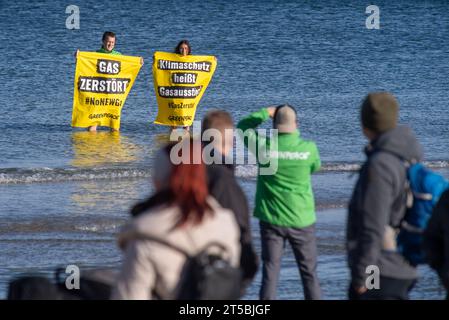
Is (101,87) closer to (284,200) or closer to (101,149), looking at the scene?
(101,149)

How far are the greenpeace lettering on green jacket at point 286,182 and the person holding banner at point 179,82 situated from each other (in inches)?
380

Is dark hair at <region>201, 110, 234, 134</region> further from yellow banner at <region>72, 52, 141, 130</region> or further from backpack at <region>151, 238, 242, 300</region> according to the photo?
yellow banner at <region>72, 52, 141, 130</region>

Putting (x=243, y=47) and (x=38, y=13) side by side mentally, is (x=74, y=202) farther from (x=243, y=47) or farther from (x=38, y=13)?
(x=38, y=13)

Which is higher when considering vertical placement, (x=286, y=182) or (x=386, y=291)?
(x=286, y=182)

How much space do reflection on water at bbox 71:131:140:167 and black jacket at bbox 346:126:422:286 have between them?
9.57 meters

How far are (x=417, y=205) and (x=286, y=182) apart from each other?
2080mm

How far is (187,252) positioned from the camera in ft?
16.8

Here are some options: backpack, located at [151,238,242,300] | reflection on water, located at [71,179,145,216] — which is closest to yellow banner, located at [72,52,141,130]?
reflection on water, located at [71,179,145,216]

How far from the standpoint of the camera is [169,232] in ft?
16.6

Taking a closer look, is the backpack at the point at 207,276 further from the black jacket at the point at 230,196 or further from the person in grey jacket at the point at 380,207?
the person in grey jacket at the point at 380,207

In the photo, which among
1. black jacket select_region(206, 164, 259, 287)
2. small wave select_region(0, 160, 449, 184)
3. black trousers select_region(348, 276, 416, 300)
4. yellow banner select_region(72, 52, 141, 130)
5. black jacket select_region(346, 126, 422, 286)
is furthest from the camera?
yellow banner select_region(72, 52, 141, 130)

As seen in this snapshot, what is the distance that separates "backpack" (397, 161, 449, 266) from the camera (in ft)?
21.0

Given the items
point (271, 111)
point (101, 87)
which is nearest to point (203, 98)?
point (101, 87)
